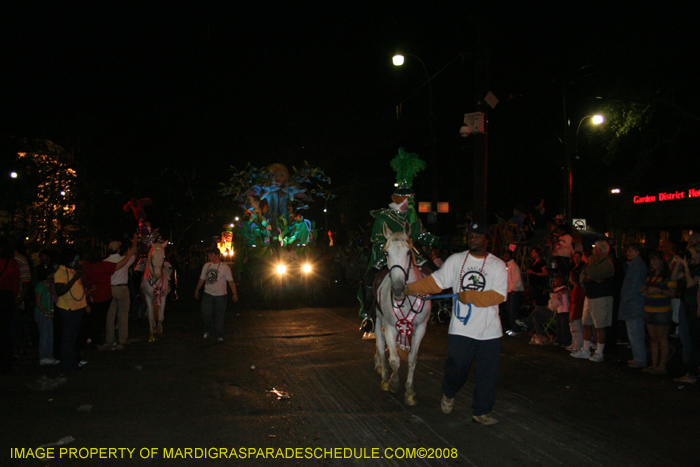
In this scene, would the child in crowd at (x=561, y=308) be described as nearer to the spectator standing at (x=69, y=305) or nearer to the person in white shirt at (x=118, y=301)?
the person in white shirt at (x=118, y=301)

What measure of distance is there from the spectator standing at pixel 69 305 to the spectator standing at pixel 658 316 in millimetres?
8995

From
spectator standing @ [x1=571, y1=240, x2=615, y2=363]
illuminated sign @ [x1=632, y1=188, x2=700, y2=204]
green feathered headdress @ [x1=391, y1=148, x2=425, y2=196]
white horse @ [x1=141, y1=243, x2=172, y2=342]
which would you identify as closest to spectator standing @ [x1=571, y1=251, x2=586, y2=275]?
spectator standing @ [x1=571, y1=240, x2=615, y2=363]

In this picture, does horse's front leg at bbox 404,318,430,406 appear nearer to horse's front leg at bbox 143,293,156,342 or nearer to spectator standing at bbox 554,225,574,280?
spectator standing at bbox 554,225,574,280

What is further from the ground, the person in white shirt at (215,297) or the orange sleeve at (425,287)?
the orange sleeve at (425,287)

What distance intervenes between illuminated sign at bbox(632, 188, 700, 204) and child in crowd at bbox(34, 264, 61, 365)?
29.6m

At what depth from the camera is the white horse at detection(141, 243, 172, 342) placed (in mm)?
11914

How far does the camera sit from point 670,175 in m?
29.4

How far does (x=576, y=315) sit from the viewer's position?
1038cm

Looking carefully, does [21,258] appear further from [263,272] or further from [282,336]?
[263,272]

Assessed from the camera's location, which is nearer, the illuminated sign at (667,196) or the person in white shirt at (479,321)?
the person in white shirt at (479,321)

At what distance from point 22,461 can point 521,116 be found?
3122 cm

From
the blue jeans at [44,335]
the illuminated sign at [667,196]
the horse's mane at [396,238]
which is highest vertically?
the illuminated sign at [667,196]

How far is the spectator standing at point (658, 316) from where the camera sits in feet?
28.1

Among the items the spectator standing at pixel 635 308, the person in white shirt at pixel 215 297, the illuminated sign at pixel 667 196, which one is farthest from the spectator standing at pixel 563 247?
the illuminated sign at pixel 667 196
